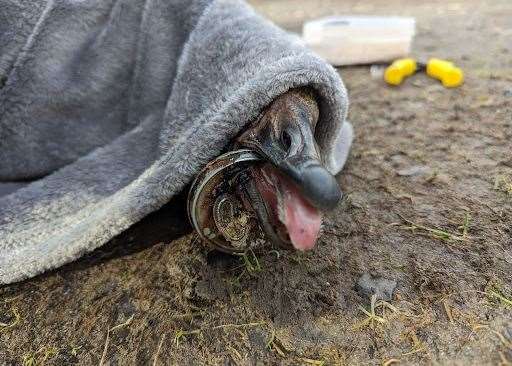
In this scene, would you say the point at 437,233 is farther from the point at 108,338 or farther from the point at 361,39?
the point at 361,39

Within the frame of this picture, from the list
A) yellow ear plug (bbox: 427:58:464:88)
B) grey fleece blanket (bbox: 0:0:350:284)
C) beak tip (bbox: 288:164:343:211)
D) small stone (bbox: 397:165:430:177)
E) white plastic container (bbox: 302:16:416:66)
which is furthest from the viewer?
white plastic container (bbox: 302:16:416:66)

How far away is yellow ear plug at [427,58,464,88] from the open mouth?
1.11 m

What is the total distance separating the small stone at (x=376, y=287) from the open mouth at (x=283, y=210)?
215mm

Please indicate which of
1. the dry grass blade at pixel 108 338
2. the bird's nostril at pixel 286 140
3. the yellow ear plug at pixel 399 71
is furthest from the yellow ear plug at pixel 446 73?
the dry grass blade at pixel 108 338

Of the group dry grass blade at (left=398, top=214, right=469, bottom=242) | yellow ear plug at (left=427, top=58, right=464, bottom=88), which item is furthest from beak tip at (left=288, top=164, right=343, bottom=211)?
yellow ear plug at (left=427, top=58, right=464, bottom=88)

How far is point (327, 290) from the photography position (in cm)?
96

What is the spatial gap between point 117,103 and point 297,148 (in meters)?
0.66

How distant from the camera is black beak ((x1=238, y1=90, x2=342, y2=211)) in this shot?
75 cm

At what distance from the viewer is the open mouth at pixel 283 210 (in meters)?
0.79

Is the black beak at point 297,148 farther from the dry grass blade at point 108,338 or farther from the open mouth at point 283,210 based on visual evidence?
the dry grass blade at point 108,338

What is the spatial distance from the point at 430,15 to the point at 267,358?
257cm

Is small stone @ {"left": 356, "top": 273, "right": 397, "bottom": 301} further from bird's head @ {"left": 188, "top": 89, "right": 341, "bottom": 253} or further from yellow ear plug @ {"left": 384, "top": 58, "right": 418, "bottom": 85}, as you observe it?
yellow ear plug @ {"left": 384, "top": 58, "right": 418, "bottom": 85}

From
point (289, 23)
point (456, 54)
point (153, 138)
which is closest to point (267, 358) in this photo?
point (153, 138)

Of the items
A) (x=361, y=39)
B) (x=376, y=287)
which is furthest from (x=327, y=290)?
(x=361, y=39)
